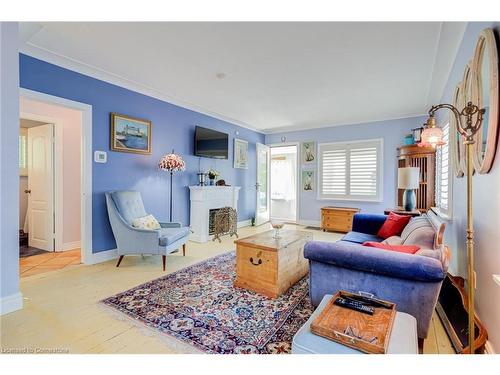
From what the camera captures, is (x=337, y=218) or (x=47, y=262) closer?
(x=47, y=262)

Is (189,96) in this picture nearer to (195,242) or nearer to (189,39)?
(189,39)

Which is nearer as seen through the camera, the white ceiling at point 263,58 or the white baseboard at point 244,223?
the white ceiling at point 263,58

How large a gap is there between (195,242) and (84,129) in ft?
8.29

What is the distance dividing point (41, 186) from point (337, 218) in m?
5.78

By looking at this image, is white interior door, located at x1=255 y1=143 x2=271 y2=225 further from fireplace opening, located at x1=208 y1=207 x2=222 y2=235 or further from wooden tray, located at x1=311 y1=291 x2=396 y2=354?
wooden tray, located at x1=311 y1=291 x2=396 y2=354

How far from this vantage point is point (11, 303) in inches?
82.3

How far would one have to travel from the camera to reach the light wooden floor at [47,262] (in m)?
3.11

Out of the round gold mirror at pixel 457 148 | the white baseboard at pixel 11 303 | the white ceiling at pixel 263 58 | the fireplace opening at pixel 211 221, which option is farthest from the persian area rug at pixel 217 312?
the white ceiling at pixel 263 58

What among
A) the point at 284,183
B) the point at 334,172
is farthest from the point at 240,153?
the point at 334,172

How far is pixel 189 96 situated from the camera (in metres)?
4.29

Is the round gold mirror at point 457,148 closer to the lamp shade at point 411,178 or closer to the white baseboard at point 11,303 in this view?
the lamp shade at point 411,178

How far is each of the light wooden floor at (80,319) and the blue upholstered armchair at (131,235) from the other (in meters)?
0.26

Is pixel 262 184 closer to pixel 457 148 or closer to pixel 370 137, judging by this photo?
pixel 370 137

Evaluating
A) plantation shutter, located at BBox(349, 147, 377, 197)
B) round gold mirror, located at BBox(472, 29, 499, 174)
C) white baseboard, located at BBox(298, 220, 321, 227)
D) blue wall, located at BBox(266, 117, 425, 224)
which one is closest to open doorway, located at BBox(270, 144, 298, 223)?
white baseboard, located at BBox(298, 220, 321, 227)
